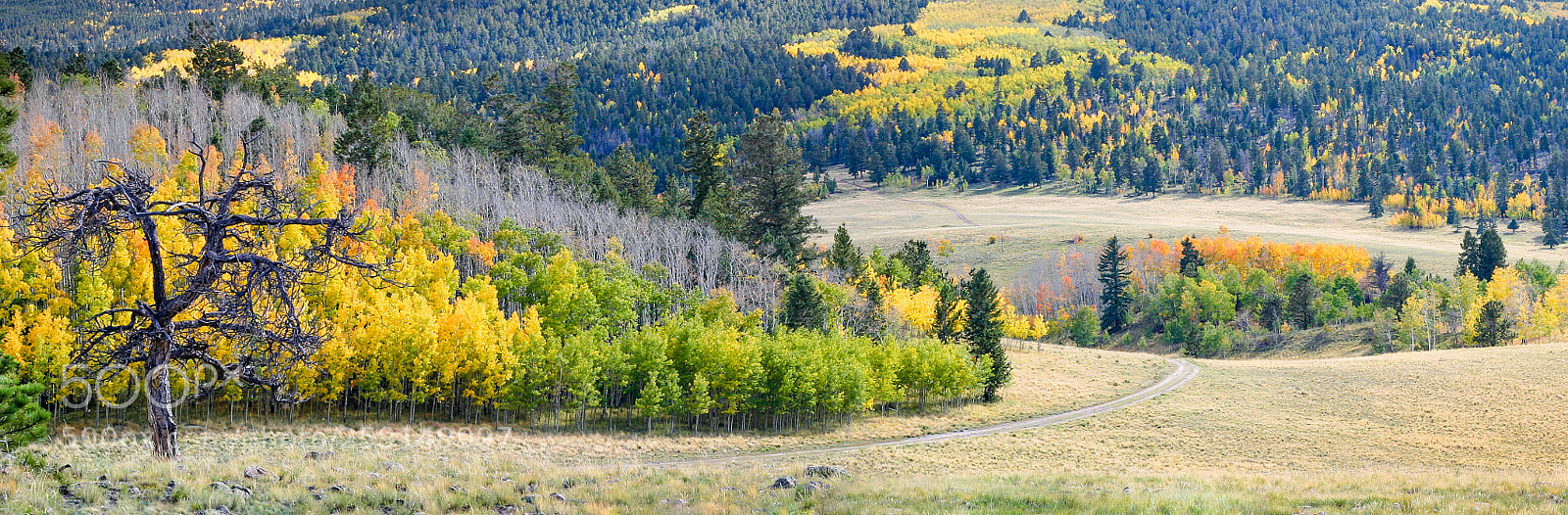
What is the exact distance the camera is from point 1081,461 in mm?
49344

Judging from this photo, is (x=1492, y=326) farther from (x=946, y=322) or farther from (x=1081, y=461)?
(x=1081, y=461)

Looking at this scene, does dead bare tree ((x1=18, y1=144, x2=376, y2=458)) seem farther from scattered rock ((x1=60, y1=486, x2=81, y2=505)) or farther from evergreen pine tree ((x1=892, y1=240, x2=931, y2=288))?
evergreen pine tree ((x1=892, y1=240, x2=931, y2=288))

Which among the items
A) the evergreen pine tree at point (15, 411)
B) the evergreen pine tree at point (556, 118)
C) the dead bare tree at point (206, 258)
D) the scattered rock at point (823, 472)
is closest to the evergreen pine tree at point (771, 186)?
the evergreen pine tree at point (556, 118)

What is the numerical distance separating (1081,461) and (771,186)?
4266 centimetres

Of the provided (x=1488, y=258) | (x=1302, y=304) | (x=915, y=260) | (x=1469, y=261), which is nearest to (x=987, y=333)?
(x=915, y=260)

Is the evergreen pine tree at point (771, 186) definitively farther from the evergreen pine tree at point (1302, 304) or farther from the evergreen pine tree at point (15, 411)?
the evergreen pine tree at point (1302, 304)

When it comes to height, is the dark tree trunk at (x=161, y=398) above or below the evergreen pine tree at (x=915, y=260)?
below

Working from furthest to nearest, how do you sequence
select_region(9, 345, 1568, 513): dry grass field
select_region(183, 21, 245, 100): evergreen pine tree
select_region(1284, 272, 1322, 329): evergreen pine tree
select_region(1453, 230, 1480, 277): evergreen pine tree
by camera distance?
select_region(1453, 230, 1480, 277): evergreen pine tree < select_region(1284, 272, 1322, 329): evergreen pine tree < select_region(183, 21, 245, 100): evergreen pine tree < select_region(9, 345, 1568, 513): dry grass field

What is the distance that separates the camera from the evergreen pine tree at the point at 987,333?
7056 centimetres

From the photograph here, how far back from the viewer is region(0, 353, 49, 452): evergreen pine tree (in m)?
22.2

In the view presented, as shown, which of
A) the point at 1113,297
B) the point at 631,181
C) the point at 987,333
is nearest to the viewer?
the point at 987,333

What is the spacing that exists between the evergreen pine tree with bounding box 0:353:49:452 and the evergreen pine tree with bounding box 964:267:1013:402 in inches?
2232

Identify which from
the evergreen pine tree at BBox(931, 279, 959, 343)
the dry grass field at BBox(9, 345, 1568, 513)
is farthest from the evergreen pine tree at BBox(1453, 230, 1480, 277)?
the evergreen pine tree at BBox(931, 279, 959, 343)

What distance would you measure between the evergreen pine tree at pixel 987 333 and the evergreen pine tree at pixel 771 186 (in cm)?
1696
